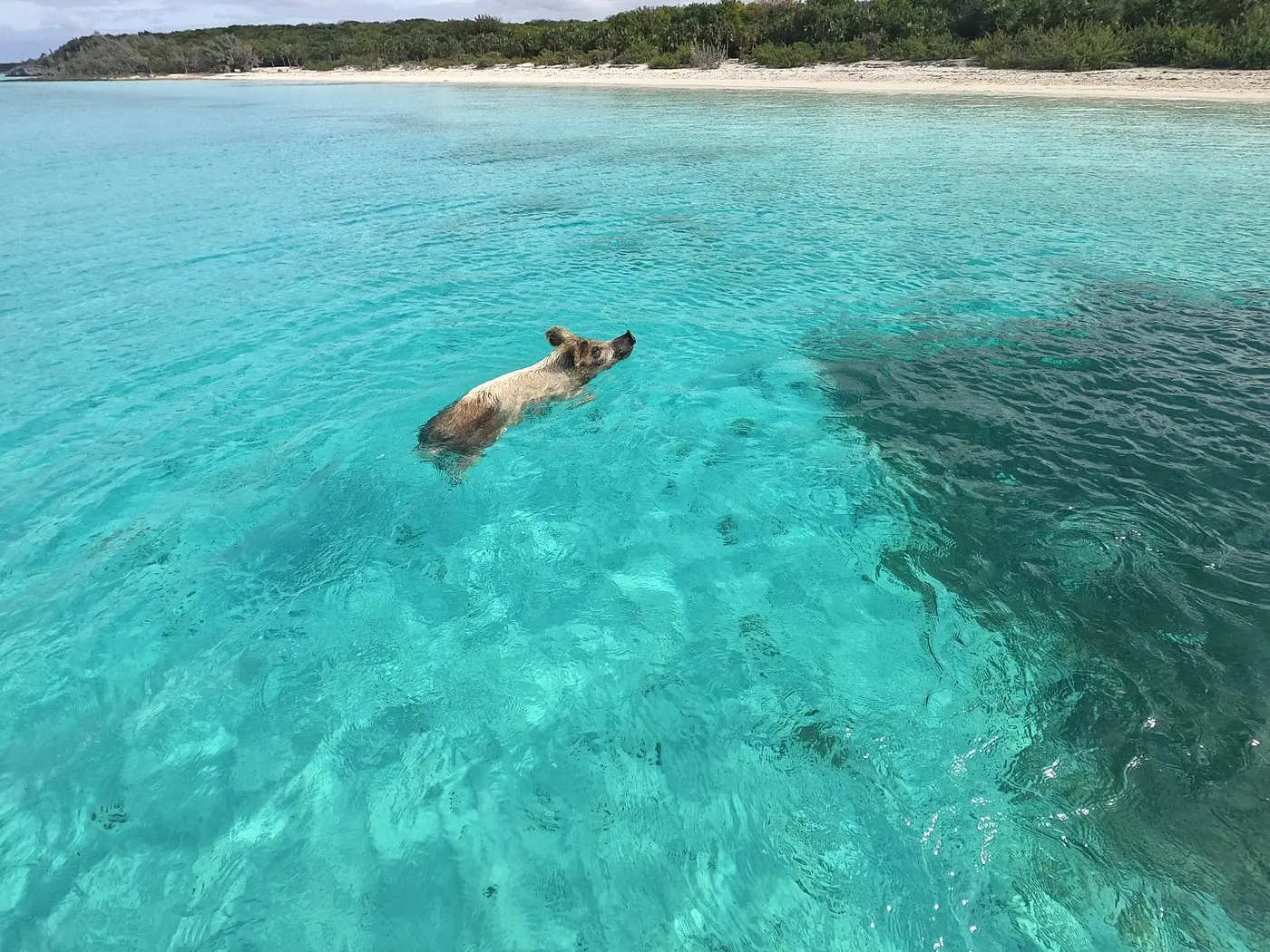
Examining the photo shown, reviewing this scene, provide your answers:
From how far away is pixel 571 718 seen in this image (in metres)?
4.45

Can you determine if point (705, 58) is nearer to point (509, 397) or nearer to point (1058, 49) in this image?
point (1058, 49)

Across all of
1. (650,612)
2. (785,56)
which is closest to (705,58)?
(785,56)

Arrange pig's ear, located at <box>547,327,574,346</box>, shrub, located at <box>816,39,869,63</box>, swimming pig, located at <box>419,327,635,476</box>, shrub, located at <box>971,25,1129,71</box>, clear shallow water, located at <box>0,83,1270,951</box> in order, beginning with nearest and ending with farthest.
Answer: clear shallow water, located at <box>0,83,1270,951</box> < swimming pig, located at <box>419,327,635,476</box> < pig's ear, located at <box>547,327,574,346</box> < shrub, located at <box>971,25,1129,71</box> < shrub, located at <box>816,39,869,63</box>

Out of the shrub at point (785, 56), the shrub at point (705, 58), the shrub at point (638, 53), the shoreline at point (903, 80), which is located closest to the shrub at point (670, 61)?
the shrub at point (705, 58)

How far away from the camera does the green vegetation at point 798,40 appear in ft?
120

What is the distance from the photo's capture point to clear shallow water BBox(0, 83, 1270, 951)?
11.6 ft

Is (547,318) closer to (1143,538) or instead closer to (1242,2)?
(1143,538)

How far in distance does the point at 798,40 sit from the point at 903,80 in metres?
17.2

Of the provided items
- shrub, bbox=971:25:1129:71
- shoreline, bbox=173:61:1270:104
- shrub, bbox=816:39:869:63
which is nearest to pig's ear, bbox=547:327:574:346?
shoreline, bbox=173:61:1270:104

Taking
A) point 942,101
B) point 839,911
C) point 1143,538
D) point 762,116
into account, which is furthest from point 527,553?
point 942,101

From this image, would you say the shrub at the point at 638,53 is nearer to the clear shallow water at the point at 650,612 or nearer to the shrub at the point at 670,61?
the shrub at the point at 670,61

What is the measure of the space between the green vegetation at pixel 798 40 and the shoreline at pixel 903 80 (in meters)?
1.39

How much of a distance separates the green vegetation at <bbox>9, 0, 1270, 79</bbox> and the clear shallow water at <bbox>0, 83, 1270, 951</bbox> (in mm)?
34910

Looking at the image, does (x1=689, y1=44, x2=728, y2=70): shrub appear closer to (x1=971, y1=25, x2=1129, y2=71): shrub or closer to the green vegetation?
the green vegetation
